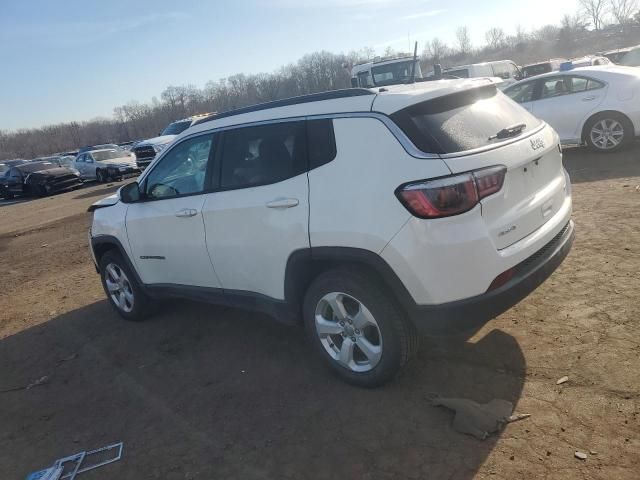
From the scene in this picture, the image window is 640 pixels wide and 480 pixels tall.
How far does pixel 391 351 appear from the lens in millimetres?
3332

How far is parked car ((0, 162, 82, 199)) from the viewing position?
24766 mm

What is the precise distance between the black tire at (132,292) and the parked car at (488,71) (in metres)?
15.8

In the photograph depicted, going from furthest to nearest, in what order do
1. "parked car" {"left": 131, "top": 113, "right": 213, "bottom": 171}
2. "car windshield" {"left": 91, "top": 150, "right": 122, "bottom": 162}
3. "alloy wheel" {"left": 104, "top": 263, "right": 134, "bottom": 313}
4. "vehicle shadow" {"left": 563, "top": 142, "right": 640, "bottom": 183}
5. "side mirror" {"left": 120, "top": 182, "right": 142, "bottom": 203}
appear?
"car windshield" {"left": 91, "top": 150, "right": 122, "bottom": 162} → "parked car" {"left": 131, "top": 113, "right": 213, "bottom": 171} → "vehicle shadow" {"left": 563, "top": 142, "right": 640, "bottom": 183} → "alloy wheel" {"left": 104, "top": 263, "right": 134, "bottom": 313} → "side mirror" {"left": 120, "top": 182, "right": 142, "bottom": 203}

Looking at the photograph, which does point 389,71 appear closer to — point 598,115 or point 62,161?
point 598,115

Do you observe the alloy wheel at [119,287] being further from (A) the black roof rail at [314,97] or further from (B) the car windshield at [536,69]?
(B) the car windshield at [536,69]

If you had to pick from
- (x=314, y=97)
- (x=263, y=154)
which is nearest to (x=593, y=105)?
(x=314, y=97)

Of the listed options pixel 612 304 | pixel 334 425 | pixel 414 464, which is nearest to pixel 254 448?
pixel 334 425

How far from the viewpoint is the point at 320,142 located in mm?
3518

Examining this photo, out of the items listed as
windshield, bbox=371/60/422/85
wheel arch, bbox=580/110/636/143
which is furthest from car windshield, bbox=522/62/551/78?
wheel arch, bbox=580/110/636/143

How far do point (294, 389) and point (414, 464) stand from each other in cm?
116

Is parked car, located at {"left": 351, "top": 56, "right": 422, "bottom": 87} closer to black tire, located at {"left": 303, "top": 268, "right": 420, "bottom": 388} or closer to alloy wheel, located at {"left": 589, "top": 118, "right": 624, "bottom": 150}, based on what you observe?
alloy wheel, located at {"left": 589, "top": 118, "right": 624, "bottom": 150}

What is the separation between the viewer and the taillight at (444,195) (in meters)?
2.94

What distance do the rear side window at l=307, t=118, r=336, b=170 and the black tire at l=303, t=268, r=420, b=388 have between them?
2.35 ft

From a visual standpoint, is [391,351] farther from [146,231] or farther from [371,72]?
[371,72]
